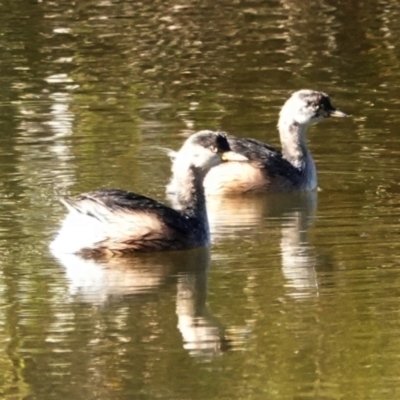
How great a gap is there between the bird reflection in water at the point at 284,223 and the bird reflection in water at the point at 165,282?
21.4 inches

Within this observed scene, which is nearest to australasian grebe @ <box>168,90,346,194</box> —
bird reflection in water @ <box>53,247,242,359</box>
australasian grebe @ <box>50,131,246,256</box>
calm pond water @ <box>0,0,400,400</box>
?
calm pond water @ <box>0,0,400,400</box>

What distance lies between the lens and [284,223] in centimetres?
1127

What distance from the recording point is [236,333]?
27.5ft

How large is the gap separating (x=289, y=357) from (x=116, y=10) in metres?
13.6

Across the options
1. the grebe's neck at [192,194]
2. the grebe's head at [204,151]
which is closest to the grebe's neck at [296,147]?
the grebe's head at [204,151]

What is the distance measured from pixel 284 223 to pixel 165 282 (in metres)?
1.90

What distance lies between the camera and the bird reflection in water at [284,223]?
9617 millimetres

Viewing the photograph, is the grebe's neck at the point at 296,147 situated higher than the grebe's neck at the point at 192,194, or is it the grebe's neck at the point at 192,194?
the grebe's neck at the point at 192,194

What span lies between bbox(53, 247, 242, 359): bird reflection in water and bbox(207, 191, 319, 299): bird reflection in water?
21.4 inches

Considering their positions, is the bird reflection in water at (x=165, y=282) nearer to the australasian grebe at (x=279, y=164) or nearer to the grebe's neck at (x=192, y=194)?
the grebe's neck at (x=192, y=194)

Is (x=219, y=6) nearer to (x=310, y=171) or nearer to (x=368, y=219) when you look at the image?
(x=310, y=171)

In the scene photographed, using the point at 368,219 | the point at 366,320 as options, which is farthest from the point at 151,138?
the point at 366,320

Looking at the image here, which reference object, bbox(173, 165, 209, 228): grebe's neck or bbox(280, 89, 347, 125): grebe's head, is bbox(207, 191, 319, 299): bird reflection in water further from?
bbox(280, 89, 347, 125): grebe's head

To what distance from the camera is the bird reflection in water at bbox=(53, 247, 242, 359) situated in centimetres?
838
